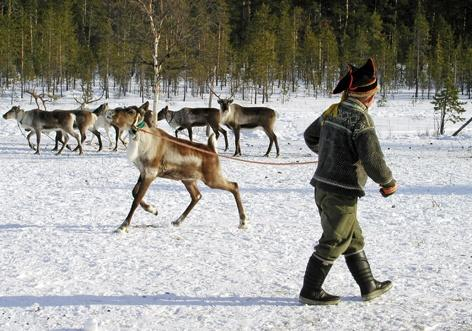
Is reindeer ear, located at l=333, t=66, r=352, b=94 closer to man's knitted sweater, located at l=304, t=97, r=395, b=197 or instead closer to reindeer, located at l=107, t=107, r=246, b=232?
man's knitted sweater, located at l=304, t=97, r=395, b=197

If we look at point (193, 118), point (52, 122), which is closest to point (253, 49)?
point (193, 118)

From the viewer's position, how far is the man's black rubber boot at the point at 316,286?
4.00 meters

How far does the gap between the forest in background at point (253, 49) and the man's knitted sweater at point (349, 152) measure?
2739cm

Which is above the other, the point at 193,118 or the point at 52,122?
the point at 193,118

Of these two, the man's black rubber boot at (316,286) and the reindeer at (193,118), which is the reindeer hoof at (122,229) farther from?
the reindeer at (193,118)

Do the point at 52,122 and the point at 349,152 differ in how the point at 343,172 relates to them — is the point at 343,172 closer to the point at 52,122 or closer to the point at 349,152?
the point at 349,152

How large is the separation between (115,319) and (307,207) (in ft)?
15.4

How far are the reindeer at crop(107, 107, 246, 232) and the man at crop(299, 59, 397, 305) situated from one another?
269cm

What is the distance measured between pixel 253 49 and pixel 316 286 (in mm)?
38672

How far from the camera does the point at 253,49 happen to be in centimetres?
4159

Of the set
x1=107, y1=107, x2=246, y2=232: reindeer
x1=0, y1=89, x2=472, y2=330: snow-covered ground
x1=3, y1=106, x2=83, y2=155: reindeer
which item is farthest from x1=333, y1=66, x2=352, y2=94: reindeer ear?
x1=3, y1=106, x2=83, y2=155: reindeer

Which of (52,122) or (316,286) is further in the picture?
(52,122)

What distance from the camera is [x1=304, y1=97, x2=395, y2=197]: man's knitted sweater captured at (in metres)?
3.78

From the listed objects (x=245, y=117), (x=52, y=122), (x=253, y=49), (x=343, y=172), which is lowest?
(x=52, y=122)
